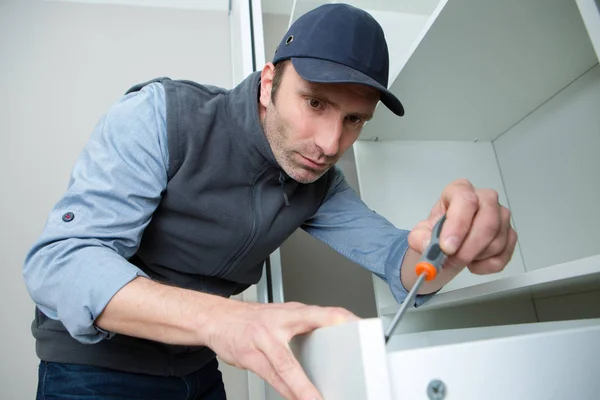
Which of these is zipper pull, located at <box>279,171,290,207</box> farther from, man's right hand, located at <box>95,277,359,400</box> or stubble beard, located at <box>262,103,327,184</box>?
Result: man's right hand, located at <box>95,277,359,400</box>

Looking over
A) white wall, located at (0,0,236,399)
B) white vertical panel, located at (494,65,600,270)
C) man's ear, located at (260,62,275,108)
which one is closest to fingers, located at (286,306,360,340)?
man's ear, located at (260,62,275,108)

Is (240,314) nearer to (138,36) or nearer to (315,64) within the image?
(315,64)

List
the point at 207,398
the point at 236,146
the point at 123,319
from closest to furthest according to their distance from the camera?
the point at 123,319 → the point at 236,146 → the point at 207,398

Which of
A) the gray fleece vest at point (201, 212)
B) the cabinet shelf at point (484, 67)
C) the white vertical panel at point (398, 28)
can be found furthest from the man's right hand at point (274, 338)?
the white vertical panel at point (398, 28)

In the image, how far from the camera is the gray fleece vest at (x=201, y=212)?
2.35ft

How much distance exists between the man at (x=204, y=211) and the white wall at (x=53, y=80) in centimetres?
67

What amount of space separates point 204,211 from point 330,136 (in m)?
0.26

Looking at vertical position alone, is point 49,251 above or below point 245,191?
below

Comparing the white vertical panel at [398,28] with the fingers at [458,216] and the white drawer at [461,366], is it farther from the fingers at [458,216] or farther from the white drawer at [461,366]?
the white drawer at [461,366]

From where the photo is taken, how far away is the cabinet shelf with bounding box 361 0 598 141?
74 cm

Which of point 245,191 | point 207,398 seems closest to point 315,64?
point 245,191

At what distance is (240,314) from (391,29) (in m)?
1.19

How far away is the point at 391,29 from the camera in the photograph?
1336mm

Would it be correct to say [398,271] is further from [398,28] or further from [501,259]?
[398,28]
